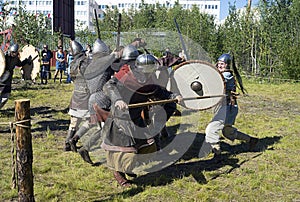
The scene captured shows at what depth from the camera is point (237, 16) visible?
67.3ft

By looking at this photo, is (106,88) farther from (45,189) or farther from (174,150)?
(174,150)

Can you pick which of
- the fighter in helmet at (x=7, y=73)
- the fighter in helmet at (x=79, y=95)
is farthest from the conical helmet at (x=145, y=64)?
the fighter in helmet at (x=7, y=73)

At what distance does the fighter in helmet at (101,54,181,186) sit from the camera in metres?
3.95

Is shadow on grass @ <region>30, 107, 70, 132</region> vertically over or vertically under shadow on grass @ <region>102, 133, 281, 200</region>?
over

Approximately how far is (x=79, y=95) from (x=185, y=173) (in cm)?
191

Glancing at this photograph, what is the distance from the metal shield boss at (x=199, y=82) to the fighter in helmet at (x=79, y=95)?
1327mm

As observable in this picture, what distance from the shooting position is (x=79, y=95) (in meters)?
5.34

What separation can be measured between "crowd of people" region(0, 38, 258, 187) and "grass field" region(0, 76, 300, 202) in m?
0.22

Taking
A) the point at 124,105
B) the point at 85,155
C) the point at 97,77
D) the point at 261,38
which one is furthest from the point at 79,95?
the point at 261,38

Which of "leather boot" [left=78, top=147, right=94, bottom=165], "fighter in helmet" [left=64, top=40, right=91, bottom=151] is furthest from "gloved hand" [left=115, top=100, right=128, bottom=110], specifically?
"fighter in helmet" [left=64, top=40, right=91, bottom=151]

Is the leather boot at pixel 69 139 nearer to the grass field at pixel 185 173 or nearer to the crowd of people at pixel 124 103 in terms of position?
the crowd of people at pixel 124 103

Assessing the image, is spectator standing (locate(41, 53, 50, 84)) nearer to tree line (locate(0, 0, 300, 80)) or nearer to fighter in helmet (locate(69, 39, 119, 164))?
tree line (locate(0, 0, 300, 80))

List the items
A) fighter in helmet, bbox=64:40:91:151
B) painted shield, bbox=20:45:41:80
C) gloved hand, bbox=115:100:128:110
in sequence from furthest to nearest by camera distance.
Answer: painted shield, bbox=20:45:41:80
fighter in helmet, bbox=64:40:91:151
gloved hand, bbox=115:100:128:110

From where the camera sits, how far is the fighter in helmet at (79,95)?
522cm
